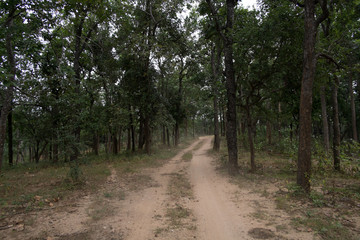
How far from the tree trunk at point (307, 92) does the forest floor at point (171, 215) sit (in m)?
1.06

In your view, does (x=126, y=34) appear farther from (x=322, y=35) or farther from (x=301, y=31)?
(x=322, y=35)

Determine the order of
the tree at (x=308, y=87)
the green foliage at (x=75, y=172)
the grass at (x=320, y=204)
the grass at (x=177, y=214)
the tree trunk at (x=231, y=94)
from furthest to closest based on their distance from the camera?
the tree trunk at (x=231, y=94) → the green foliage at (x=75, y=172) → the tree at (x=308, y=87) → the grass at (x=177, y=214) → the grass at (x=320, y=204)

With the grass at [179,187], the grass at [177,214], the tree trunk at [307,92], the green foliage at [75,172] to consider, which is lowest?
the grass at [179,187]

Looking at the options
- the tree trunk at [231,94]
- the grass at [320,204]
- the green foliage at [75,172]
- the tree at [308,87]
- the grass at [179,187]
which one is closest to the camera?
the grass at [320,204]

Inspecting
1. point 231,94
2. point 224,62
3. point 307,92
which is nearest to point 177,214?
point 307,92

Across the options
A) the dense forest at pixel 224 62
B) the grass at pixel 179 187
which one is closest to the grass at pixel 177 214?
the grass at pixel 179 187

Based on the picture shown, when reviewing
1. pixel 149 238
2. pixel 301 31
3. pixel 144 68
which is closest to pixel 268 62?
pixel 301 31

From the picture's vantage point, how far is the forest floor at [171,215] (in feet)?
14.5

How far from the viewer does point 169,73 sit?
816 inches

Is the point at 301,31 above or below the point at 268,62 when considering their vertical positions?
above

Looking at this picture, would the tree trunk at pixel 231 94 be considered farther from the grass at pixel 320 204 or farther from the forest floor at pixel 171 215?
the forest floor at pixel 171 215

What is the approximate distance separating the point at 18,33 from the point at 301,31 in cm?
1194

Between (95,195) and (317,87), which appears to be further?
(317,87)

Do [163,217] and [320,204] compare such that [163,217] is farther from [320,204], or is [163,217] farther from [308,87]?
[308,87]
